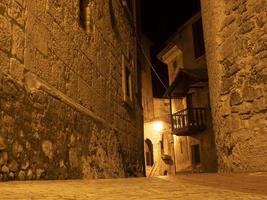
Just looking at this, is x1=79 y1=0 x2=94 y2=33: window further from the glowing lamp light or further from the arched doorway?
the arched doorway

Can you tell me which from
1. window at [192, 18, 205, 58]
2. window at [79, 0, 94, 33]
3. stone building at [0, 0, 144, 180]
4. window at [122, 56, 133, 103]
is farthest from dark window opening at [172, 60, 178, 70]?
window at [79, 0, 94, 33]

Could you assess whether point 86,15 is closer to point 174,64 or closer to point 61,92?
point 61,92

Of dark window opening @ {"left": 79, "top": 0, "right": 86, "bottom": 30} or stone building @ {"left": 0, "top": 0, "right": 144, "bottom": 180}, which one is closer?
stone building @ {"left": 0, "top": 0, "right": 144, "bottom": 180}

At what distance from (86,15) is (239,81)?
2.38 meters

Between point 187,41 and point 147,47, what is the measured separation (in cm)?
556

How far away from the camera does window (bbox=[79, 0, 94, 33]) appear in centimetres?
494

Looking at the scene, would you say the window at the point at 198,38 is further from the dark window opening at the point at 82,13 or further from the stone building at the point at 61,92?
the dark window opening at the point at 82,13

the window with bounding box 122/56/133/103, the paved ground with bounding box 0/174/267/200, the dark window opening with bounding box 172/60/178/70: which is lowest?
the paved ground with bounding box 0/174/267/200

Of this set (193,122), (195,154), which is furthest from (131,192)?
(195,154)

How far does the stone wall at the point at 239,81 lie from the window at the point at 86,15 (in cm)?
171

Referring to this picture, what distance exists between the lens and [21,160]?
9.50 ft

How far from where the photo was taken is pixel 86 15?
197 inches

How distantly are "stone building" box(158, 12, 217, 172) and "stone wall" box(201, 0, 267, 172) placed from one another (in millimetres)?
9615

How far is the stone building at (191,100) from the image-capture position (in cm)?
1455
